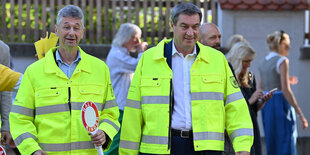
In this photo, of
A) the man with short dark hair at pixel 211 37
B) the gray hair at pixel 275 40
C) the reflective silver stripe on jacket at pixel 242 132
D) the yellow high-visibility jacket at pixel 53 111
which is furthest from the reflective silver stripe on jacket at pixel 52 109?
the gray hair at pixel 275 40

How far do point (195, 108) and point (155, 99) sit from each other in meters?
0.29

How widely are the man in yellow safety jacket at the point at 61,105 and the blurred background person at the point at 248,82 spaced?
221cm

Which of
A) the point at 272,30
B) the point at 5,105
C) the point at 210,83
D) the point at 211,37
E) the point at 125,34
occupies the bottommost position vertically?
the point at 5,105

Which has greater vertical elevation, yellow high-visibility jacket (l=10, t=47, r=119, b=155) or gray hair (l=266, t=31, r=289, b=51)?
gray hair (l=266, t=31, r=289, b=51)

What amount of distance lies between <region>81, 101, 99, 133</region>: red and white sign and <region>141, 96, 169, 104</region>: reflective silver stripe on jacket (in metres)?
0.42

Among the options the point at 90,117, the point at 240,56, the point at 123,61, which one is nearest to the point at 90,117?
the point at 90,117

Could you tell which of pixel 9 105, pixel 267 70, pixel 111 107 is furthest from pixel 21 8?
pixel 111 107

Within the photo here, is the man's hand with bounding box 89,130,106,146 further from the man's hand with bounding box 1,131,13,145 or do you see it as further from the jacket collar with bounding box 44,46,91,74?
the man's hand with bounding box 1,131,13,145

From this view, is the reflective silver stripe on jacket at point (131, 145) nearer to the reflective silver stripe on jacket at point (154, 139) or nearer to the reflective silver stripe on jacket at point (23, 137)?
the reflective silver stripe on jacket at point (154, 139)

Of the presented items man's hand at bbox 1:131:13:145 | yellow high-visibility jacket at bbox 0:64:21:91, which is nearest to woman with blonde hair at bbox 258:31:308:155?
man's hand at bbox 1:131:13:145

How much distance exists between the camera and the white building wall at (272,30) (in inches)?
429

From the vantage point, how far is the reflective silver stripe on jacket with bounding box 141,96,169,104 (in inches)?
194

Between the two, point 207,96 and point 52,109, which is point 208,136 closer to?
point 207,96

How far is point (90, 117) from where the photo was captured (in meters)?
4.62
